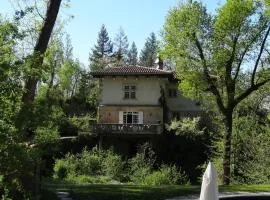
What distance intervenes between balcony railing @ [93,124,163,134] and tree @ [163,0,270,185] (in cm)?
1338

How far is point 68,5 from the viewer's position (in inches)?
619

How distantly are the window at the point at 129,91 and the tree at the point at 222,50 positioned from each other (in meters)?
17.6

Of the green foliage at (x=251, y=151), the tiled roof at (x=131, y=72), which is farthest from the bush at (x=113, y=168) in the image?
the tiled roof at (x=131, y=72)

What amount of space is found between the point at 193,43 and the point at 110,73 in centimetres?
1894

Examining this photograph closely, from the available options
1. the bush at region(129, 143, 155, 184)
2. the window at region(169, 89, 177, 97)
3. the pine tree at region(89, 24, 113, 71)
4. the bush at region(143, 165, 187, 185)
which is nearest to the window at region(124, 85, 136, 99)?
the window at region(169, 89, 177, 97)

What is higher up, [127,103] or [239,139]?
[127,103]

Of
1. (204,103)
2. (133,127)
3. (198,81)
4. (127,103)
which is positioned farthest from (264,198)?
(127,103)

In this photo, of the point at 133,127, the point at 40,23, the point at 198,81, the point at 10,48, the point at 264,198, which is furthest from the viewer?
the point at 133,127

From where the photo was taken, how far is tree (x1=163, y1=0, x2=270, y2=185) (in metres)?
26.8

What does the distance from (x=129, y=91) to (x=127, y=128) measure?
17.1ft

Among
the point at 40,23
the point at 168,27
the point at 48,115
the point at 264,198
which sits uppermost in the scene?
the point at 168,27

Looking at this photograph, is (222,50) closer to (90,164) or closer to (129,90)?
(90,164)

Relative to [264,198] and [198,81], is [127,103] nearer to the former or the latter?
[198,81]

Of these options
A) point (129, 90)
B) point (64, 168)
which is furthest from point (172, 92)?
point (64, 168)
